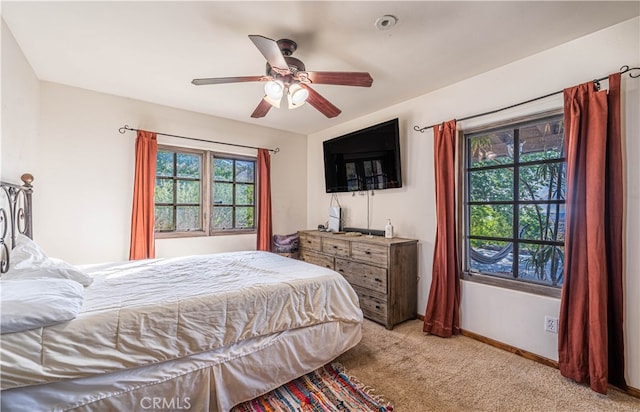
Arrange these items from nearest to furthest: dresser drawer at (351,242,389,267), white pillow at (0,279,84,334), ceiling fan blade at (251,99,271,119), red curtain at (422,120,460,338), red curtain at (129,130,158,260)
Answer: white pillow at (0,279,84,334) < ceiling fan blade at (251,99,271,119) < red curtain at (422,120,460,338) < dresser drawer at (351,242,389,267) < red curtain at (129,130,158,260)

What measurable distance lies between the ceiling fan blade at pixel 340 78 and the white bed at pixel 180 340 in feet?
4.87

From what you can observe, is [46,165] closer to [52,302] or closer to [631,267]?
[52,302]

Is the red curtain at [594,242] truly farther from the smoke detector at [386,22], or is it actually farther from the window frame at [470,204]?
the smoke detector at [386,22]

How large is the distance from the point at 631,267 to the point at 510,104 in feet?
4.97

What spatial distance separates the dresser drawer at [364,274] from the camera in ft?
9.80

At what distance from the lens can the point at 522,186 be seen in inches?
99.0

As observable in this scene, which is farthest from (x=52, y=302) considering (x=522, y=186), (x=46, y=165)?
(x=522, y=186)

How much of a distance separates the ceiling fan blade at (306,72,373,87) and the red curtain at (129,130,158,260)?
2359 millimetres

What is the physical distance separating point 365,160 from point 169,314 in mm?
2813

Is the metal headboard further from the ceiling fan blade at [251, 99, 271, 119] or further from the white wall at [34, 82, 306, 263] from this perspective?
the ceiling fan blade at [251, 99, 271, 119]

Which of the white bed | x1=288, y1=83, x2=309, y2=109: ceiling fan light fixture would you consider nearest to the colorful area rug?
the white bed

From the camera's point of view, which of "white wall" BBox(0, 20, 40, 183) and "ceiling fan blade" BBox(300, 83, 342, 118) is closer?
"white wall" BBox(0, 20, 40, 183)

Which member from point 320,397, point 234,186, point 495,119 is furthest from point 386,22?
point 234,186

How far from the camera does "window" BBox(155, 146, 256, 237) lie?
358cm
